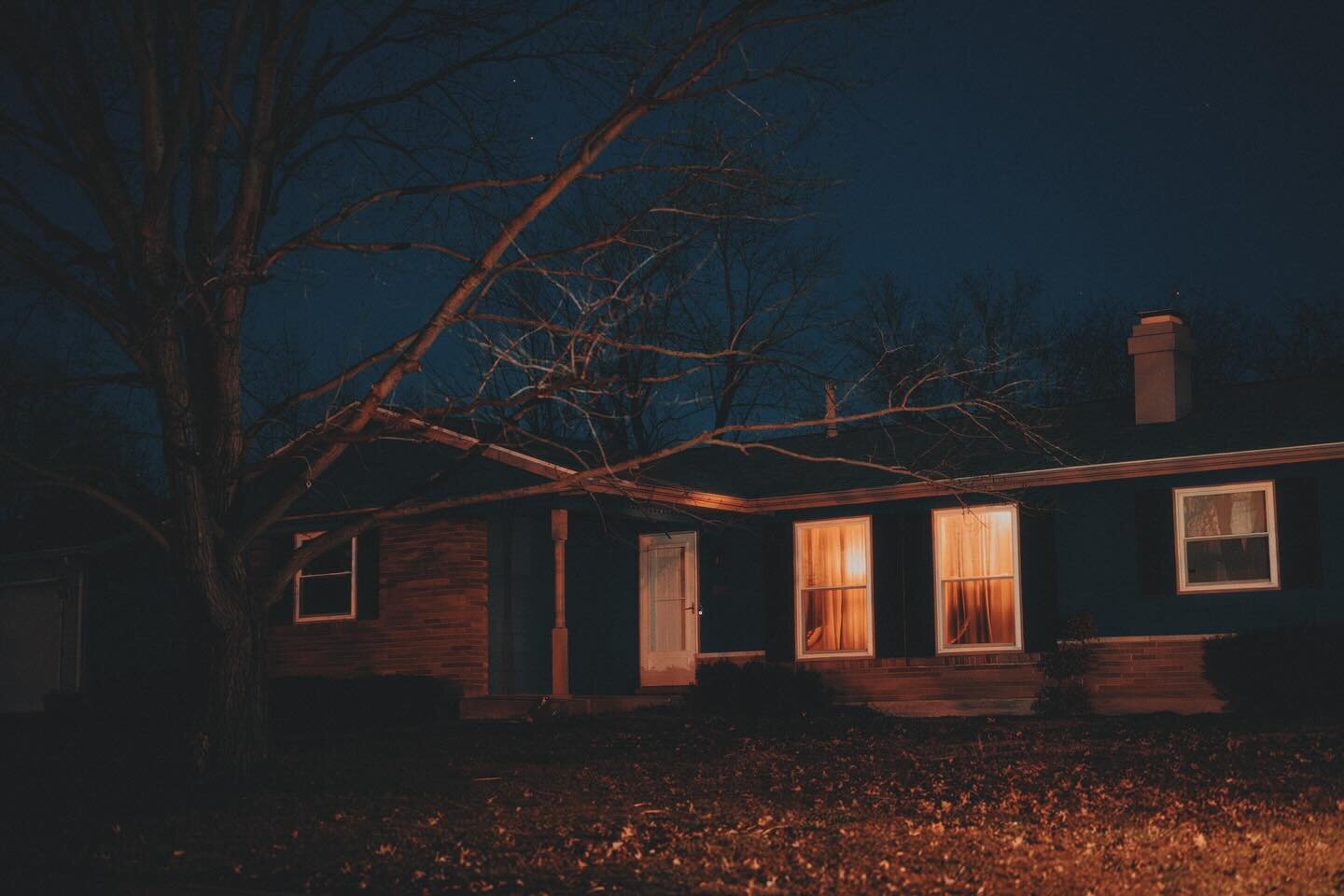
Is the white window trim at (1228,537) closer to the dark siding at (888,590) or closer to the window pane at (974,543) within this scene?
the window pane at (974,543)

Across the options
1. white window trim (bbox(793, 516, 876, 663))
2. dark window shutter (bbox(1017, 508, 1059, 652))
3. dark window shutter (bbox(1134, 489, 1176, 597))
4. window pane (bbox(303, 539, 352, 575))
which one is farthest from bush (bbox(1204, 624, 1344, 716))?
window pane (bbox(303, 539, 352, 575))

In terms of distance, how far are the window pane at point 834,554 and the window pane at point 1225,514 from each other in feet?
13.4

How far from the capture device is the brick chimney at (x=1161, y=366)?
63.0ft

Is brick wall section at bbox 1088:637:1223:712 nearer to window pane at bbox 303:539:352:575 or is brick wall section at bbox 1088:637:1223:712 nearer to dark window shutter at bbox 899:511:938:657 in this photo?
dark window shutter at bbox 899:511:938:657

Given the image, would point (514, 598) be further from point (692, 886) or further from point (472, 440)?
point (692, 886)

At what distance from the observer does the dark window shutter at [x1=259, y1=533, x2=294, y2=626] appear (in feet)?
71.3

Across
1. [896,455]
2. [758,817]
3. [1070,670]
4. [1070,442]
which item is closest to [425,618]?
[896,455]

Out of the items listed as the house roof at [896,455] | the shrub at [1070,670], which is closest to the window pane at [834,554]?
the house roof at [896,455]

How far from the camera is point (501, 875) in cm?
841

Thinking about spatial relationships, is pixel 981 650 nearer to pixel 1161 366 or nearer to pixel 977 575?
pixel 977 575

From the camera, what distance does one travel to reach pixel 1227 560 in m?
17.4

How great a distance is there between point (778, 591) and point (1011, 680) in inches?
131

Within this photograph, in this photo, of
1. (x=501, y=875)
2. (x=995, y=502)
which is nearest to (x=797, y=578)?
(x=995, y=502)

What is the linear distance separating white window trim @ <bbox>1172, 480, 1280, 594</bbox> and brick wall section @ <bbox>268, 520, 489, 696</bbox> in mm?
8565
